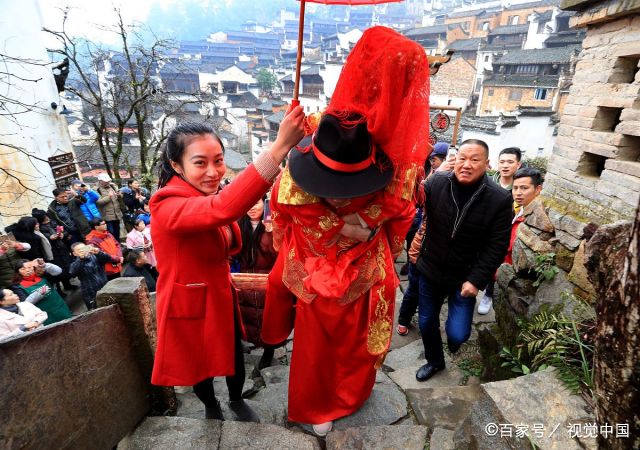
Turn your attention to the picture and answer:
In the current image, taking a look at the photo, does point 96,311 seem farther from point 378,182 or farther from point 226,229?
point 378,182

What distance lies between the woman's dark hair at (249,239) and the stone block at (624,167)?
3404mm

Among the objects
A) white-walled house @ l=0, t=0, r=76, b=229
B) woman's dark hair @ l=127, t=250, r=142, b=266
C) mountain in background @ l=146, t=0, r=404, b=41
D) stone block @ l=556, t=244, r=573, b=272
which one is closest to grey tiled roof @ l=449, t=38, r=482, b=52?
white-walled house @ l=0, t=0, r=76, b=229

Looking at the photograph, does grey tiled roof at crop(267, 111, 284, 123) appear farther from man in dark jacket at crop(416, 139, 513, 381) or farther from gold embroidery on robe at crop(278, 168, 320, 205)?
gold embroidery on robe at crop(278, 168, 320, 205)

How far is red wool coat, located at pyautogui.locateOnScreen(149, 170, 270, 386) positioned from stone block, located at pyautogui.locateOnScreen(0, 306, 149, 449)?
32 centimetres

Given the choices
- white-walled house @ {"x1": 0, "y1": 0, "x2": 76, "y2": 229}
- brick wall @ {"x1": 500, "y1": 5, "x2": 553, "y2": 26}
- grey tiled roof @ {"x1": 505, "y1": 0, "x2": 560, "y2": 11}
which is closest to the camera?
white-walled house @ {"x1": 0, "y1": 0, "x2": 76, "y2": 229}

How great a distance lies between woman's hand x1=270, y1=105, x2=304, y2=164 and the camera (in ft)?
5.88

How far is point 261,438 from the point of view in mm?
2424

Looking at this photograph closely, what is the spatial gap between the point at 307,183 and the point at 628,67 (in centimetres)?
316

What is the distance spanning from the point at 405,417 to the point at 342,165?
88.8 inches

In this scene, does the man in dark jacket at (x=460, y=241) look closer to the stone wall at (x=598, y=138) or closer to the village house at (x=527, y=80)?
the stone wall at (x=598, y=138)

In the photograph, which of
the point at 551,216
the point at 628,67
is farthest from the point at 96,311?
the point at 628,67

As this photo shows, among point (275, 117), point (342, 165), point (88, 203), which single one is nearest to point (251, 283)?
point (342, 165)

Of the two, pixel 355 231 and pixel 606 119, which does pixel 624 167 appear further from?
pixel 355 231

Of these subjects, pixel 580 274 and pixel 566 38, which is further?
pixel 566 38
